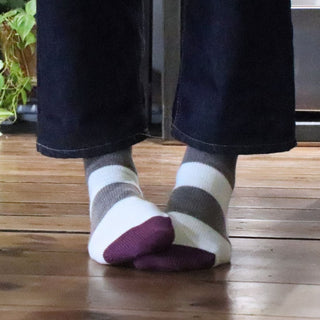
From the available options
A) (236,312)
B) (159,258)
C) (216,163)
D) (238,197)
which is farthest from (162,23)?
(236,312)

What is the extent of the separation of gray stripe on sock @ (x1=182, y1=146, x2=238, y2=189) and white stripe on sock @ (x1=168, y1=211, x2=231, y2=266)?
0.09 m

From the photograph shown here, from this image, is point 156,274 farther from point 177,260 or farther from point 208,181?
point 208,181

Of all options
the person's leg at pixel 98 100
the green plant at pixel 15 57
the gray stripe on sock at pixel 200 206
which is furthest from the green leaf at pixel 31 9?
the gray stripe on sock at pixel 200 206

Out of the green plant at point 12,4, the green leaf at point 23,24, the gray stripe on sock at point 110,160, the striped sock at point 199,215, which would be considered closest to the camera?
the striped sock at point 199,215

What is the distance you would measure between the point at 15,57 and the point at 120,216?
131cm

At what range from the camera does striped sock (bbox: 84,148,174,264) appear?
768 mm

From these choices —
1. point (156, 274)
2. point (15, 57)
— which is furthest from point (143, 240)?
point (15, 57)

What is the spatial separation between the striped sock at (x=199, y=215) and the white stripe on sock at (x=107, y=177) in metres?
0.07

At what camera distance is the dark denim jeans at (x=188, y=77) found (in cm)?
81

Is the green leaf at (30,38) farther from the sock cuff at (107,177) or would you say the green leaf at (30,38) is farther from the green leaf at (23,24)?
the sock cuff at (107,177)

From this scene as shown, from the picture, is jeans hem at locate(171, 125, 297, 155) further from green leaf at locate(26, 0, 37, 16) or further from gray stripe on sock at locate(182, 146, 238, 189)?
green leaf at locate(26, 0, 37, 16)

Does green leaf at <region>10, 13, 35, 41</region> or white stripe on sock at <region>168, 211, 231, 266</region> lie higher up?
green leaf at <region>10, 13, 35, 41</region>

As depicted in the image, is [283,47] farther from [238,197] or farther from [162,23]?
[162,23]

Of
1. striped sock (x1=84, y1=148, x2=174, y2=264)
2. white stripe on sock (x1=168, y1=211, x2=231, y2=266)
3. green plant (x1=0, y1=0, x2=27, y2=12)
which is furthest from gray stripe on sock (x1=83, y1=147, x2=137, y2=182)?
green plant (x1=0, y1=0, x2=27, y2=12)
